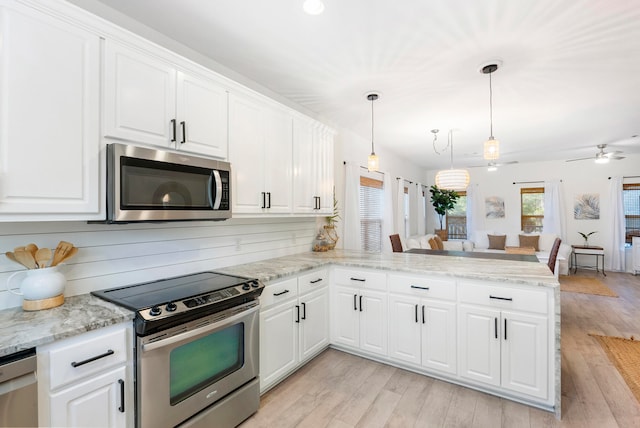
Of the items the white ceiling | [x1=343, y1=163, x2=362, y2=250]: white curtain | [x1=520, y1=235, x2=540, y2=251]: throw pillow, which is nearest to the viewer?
the white ceiling

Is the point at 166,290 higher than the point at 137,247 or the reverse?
the reverse

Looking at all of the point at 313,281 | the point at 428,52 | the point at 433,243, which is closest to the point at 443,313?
the point at 313,281

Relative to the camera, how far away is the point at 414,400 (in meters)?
2.26

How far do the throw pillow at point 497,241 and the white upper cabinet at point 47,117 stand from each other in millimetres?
7890

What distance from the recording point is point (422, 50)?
8.04ft

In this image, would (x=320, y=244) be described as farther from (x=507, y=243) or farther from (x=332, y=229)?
(x=507, y=243)

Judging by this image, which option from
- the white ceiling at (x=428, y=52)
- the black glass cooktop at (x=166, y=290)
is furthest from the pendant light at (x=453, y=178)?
the black glass cooktop at (x=166, y=290)

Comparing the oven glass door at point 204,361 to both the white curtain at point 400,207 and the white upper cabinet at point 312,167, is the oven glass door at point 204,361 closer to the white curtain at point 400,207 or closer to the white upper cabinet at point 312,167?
the white upper cabinet at point 312,167

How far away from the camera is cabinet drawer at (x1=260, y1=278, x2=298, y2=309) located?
228cm

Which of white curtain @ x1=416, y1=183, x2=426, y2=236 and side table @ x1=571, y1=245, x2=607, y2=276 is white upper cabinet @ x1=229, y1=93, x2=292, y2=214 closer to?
white curtain @ x1=416, y1=183, x2=426, y2=236

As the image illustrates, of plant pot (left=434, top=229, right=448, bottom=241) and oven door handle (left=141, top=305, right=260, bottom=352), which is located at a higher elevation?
plant pot (left=434, top=229, right=448, bottom=241)

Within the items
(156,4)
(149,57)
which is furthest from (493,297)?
(156,4)

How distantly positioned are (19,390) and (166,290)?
769 mm

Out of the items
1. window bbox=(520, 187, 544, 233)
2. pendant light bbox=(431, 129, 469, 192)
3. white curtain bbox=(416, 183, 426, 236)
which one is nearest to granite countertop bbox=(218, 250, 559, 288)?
pendant light bbox=(431, 129, 469, 192)
